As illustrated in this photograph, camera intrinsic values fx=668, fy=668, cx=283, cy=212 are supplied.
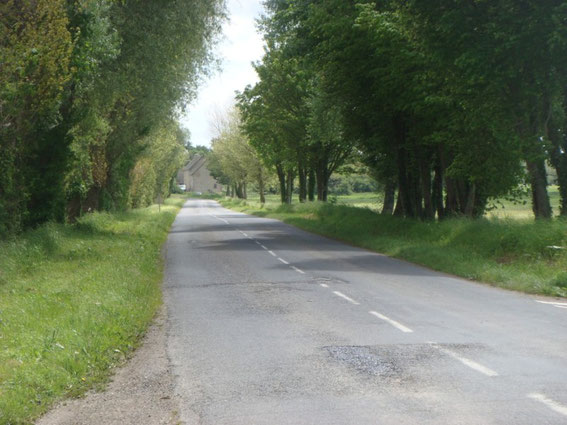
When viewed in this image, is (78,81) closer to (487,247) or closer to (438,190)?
(487,247)

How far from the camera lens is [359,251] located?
76.1 feet

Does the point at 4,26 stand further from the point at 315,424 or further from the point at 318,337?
the point at 315,424

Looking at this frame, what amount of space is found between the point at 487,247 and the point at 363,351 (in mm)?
11500

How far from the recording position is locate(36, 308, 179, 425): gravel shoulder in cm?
584

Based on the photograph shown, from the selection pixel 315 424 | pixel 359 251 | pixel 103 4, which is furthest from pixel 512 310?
pixel 103 4

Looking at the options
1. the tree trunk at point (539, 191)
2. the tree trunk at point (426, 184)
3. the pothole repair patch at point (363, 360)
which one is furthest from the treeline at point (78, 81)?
the tree trunk at point (539, 191)

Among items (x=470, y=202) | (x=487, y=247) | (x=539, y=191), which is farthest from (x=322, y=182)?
(x=487, y=247)

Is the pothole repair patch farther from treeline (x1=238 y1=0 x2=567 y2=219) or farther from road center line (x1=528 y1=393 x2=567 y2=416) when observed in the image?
treeline (x1=238 y1=0 x2=567 y2=219)

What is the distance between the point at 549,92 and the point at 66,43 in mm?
13099

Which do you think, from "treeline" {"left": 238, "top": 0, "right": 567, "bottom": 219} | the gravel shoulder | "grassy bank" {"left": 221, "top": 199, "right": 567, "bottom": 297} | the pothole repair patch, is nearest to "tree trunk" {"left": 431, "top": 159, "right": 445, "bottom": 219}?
"treeline" {"left": 238, "top": 0, "right": 567, "bottom": 219}

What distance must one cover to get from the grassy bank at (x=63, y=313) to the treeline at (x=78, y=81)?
92.6 inches

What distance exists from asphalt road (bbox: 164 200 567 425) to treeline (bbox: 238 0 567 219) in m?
6.55

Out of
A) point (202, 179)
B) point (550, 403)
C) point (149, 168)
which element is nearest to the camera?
point (550, 403)

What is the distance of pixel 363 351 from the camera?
812 centimetres
